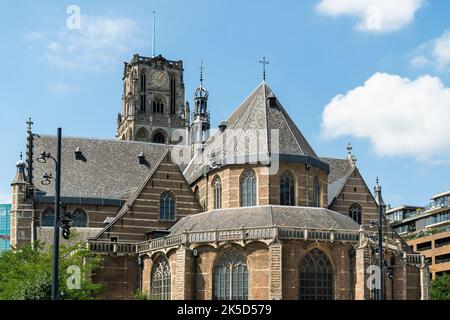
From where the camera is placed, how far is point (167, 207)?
57562 mm

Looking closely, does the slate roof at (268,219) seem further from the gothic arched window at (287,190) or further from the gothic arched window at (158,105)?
the gothic arched window at (158,105)

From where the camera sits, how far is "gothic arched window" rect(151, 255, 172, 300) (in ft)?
167

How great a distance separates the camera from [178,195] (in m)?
57.8

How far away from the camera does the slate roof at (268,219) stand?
161 ft

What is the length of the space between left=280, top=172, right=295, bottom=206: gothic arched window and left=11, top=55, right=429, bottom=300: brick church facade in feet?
0.24

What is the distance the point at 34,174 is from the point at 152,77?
39.9m

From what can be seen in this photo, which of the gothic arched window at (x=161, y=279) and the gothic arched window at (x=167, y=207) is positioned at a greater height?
the gothic arched window at (x=167, y=207)

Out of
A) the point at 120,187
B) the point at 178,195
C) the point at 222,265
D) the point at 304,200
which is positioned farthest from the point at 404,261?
the point at 120,187

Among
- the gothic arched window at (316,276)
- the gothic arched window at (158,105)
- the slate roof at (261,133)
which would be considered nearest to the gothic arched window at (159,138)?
the gothic arched window at (158,105)

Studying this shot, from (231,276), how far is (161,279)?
19.2ft

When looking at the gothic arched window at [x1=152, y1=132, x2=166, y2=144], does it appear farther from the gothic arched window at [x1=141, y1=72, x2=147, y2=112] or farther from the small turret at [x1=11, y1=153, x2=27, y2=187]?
the small turret at [x1=11, y1=153, x2=27, y2=187]

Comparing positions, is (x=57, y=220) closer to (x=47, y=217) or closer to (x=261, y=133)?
(x=261, y=133)

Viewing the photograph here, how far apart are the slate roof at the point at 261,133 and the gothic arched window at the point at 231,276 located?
8.08 meters

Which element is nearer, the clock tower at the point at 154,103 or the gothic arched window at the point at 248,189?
the gothic arched window at the point at 248,189
